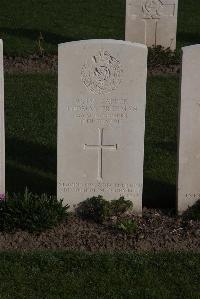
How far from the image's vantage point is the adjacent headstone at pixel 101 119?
7.25m

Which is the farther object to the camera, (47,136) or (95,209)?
(47,136)

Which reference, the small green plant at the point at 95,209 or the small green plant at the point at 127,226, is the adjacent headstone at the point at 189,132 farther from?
the small green plant at the point at 95,209

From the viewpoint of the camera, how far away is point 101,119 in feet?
24.6

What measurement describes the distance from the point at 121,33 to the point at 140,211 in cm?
908

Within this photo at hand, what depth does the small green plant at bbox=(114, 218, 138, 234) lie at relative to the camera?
7336 mm

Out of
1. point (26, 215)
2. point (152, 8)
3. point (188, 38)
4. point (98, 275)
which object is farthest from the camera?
point (188, 38)

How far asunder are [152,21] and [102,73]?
7197mm

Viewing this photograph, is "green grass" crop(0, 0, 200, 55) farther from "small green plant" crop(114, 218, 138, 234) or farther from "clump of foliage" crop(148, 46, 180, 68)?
"small green plant" crop(114, 218, 138, 234)

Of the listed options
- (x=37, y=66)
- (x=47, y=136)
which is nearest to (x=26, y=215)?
(x=47, y=136)

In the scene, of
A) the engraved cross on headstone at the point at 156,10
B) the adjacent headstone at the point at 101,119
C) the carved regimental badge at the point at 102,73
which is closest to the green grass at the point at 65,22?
the engraved cross on headstone at the point at 156,10

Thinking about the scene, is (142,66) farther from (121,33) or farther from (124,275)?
(121,33)

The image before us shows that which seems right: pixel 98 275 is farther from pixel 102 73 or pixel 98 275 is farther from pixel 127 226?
pixel 102 73

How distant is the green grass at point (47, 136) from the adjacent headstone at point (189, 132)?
0.47 metres

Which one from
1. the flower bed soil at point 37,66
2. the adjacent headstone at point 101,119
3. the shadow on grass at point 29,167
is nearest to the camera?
the adjacent headstone at point 101,119
